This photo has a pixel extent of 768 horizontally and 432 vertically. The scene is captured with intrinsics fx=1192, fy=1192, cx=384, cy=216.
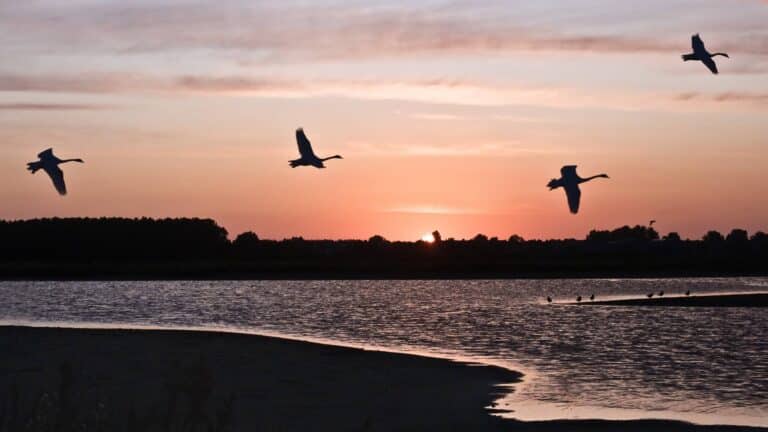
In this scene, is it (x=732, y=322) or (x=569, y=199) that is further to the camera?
(x=732, y=322)

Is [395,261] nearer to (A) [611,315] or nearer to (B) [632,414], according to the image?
(A) [611,315]

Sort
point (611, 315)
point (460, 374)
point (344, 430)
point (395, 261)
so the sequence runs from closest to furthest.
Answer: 1. point (344, 430)
2. point (460, 374)
3. point (611, 315)
4. point (395, 261)

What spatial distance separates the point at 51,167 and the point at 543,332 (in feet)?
83.4

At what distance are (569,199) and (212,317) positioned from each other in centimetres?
3549

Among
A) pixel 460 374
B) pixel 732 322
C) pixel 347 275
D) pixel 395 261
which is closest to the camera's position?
pixel 460 374

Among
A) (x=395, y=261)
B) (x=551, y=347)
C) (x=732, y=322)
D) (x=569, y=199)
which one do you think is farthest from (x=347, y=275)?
(x=569, y=199)

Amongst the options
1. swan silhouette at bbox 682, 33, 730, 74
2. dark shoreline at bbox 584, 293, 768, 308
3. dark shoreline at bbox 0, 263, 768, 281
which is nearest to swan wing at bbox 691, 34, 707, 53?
swan silhouette at bbox 682, 33, 730, 74

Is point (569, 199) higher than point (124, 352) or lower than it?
higher

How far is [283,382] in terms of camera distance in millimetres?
28312

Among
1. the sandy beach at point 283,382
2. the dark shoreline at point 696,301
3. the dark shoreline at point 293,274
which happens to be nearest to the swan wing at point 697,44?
the sandy beach at point 283,382

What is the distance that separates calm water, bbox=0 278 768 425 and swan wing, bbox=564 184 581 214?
4.15 metres

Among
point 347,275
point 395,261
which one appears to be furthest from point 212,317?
point 395,261

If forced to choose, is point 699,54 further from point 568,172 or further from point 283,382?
point 283,382

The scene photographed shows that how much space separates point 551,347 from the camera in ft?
128
